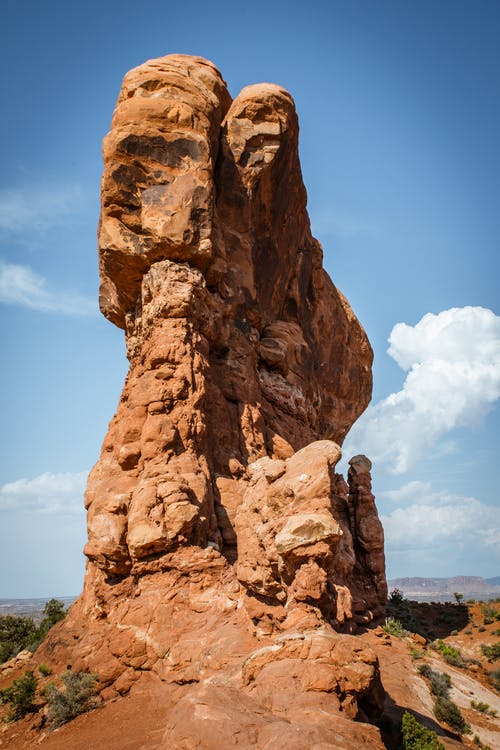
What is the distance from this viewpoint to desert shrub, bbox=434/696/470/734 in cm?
1408

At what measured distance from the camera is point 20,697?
1342cm

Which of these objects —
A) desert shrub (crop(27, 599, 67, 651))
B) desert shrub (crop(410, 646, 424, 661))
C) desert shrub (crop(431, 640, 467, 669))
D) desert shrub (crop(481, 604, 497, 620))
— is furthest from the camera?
desert shrub (crop(481, 604, 497, 620))

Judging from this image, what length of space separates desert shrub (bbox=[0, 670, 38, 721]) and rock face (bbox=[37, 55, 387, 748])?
127 cm

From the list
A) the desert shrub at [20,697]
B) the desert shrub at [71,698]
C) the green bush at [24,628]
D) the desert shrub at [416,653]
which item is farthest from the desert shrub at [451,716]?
the green bush at [24,628]

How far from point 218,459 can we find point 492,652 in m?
17.7

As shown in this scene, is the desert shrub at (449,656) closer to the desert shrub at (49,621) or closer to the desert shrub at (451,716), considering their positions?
the desert shrub at (451,716)

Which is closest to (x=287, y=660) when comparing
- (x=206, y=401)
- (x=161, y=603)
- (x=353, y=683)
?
(x=353, y=683)

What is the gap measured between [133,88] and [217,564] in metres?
17.6

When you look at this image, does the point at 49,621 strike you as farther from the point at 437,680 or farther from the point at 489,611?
the point at 489,611

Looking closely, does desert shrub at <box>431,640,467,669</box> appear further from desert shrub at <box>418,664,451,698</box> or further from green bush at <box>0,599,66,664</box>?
green bush at <box>0,599,66,664</box>

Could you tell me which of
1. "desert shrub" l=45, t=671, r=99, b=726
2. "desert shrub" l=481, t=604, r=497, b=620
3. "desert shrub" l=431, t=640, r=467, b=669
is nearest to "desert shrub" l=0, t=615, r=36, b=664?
"desert shrub" l=45, t=671, r=99, b=726

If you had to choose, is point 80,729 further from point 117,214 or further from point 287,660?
point 117,214

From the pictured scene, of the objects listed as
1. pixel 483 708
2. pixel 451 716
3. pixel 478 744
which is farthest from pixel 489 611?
pixel 478 744

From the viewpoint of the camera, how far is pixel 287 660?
9.38 m
